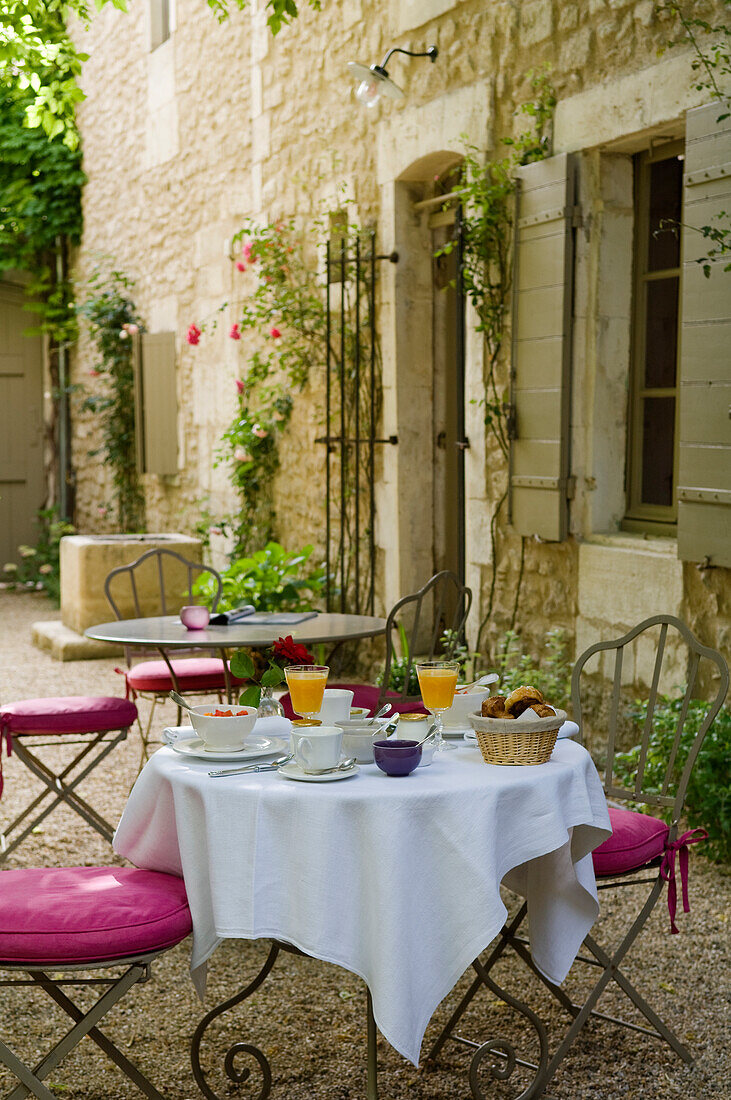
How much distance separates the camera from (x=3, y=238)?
10438mm

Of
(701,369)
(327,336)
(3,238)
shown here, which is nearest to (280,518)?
(327,336)

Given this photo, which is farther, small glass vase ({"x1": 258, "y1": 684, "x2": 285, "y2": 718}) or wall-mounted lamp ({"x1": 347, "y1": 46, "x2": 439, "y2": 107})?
wall-mounted lamp ({"x1": 347, "y1": 46, "x2": 439, "y2": 107})

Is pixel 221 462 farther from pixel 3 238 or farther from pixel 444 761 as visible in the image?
pixel 444 761

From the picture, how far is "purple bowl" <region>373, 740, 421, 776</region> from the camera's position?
2.04 m

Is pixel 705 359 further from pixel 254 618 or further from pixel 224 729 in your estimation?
pixel 224 729

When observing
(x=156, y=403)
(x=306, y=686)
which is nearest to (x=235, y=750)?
(x=306, y=686)

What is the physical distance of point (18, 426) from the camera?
11.4 metres

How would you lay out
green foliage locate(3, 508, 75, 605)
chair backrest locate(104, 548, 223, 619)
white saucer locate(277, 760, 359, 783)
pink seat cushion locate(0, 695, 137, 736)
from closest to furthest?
white saucer locate(277, 760, 359, 783), pink seat cushion locate(0, 695, 137, 736), chair backrest locate(104, 548, 223, 619), green foliage locate(3, 508, 75, 605)

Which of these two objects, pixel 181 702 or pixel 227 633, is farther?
pixel 227 633

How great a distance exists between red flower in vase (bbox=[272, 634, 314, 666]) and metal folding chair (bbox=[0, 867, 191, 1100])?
48cm

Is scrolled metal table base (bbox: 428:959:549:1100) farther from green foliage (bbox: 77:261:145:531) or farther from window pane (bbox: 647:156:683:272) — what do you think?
green foliage (bbox: 77:261:145:531)

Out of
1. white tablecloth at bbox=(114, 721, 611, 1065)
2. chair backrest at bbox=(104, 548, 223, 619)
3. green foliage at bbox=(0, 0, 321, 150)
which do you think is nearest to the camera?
white tablecloth at bbox=(114, 721, 611, 1065)

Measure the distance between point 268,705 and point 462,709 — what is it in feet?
1.30

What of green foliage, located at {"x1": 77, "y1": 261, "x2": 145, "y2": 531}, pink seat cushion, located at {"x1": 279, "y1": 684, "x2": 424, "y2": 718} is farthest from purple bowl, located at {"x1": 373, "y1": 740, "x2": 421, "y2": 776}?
green foliage, located at {"x1": 77, "y1": 261, "x2": 145, "y2": 531}
